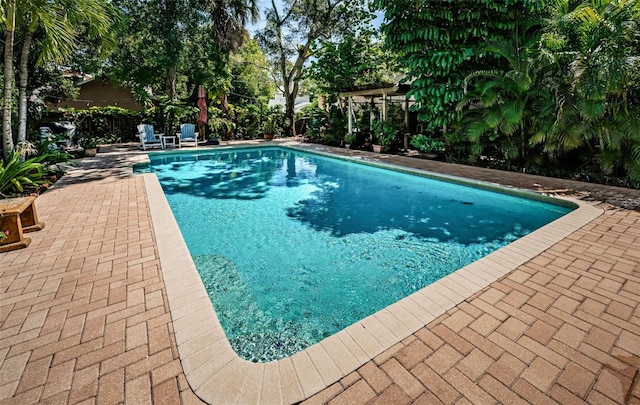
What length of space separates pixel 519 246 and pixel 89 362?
13.8 ft

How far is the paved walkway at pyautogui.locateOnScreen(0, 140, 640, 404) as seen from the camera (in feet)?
5.88

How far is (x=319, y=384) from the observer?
1.85m

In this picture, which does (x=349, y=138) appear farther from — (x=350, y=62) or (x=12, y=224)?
(x=12, y=224)

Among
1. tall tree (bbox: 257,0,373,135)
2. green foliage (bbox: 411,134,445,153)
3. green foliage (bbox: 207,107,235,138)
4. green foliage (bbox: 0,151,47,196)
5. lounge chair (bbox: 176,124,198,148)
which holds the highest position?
tall tree (bbox: 257,0,373,135)

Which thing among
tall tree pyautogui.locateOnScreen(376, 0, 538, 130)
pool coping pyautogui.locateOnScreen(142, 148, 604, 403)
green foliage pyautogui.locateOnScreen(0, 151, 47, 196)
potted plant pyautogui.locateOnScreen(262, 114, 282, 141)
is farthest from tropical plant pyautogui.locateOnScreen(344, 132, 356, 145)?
pool coping pyautogui.locateOnScreen(142, 148, 604, 403)

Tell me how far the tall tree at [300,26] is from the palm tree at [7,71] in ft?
43.2

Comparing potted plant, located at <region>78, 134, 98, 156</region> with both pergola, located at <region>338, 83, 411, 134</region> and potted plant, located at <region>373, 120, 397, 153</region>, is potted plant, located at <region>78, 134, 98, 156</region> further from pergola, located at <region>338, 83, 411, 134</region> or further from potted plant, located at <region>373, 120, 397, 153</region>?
potted plant, located at <region>373, 120, 397, 153</region>

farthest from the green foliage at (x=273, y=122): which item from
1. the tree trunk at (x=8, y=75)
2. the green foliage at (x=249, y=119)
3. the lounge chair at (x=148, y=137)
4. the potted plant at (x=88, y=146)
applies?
the tree trunk at (x=8, y=75)

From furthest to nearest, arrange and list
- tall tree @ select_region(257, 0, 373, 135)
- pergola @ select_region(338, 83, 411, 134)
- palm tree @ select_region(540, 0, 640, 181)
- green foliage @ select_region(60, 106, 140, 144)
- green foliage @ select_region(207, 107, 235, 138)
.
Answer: tall tree @ select_region(257, 0, 373, 135) < green foliage @ select_region(207, 107, 235, 138) < green foliage @ select_region(60, 106, 140, 144) < pergola @ select_region(338, 83, 411, 134) < palm tree @ select_region(540, 0, 640, 181)

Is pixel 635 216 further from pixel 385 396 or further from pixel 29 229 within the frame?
pixel 29 229

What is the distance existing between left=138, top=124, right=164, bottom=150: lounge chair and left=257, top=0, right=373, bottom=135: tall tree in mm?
7223

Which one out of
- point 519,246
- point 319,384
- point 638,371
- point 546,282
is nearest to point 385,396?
point 319,384

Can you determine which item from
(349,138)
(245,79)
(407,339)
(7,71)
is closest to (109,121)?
(245,79)

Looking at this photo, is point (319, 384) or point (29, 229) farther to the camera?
point (29, 229)
